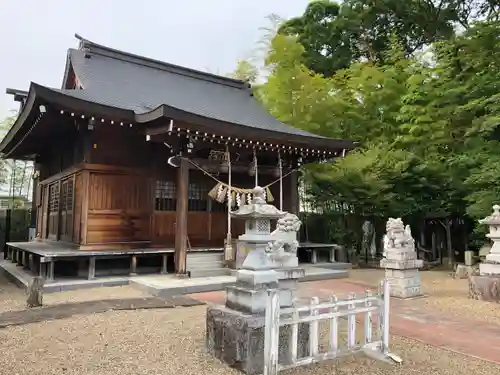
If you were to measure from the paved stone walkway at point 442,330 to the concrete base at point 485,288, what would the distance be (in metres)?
1.12

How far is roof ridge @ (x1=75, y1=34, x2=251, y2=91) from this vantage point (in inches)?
473

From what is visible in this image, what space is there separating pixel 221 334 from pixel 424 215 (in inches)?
420

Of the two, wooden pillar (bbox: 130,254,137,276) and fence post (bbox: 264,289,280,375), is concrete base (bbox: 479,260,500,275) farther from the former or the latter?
wooden pillar (bbox: 130,254,137,276)

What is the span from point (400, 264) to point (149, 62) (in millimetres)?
9930

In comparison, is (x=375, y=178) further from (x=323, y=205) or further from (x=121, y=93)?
(x=121, y=93)

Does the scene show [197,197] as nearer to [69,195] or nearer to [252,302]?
[69,195]

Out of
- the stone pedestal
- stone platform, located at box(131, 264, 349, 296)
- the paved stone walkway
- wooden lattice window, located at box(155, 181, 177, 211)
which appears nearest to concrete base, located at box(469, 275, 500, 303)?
the stone pedestal

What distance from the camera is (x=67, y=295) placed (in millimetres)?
7086

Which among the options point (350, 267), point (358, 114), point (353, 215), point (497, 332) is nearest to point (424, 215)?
point (353, 215)

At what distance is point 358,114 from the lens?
14.8 m

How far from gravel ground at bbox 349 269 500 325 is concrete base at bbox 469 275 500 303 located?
0.55 feet

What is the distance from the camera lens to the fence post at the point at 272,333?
11.0 ft

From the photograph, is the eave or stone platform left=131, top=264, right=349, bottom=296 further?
the eave

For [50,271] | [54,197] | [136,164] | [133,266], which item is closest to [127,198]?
[136,164]
